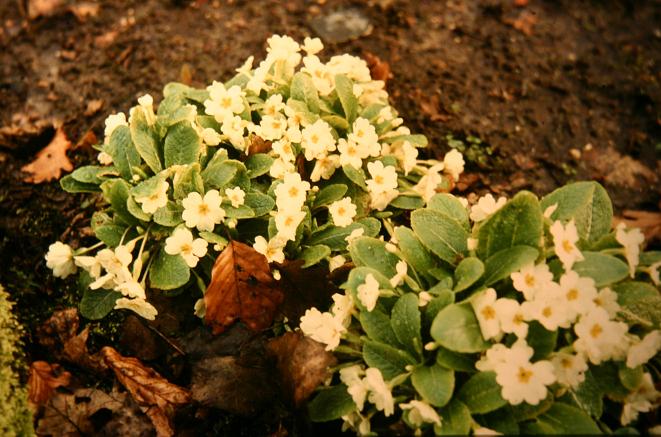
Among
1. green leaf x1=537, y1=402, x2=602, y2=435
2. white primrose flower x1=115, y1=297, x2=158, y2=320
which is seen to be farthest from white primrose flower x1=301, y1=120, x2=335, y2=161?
green leaf x1=537, y1=402, x2=602, y2=435

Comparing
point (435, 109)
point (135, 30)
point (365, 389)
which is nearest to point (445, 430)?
point (365, 389)

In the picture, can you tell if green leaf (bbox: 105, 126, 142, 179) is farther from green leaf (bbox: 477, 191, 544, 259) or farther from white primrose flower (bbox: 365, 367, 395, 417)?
green leaf (bbox: 477, 191, 544, 259)

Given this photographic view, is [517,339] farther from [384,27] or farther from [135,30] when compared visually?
[135,30]

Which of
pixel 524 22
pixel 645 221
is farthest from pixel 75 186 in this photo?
pixel 524 22

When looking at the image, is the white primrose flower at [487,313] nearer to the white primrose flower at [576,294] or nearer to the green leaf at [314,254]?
the white primrose flower at [576,294]

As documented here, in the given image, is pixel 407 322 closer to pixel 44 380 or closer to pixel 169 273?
pixel 169 273

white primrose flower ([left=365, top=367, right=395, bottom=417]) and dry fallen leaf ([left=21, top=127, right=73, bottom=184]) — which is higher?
dry fallen leaf ([left=21, top=127, right=73, bottom=184])
